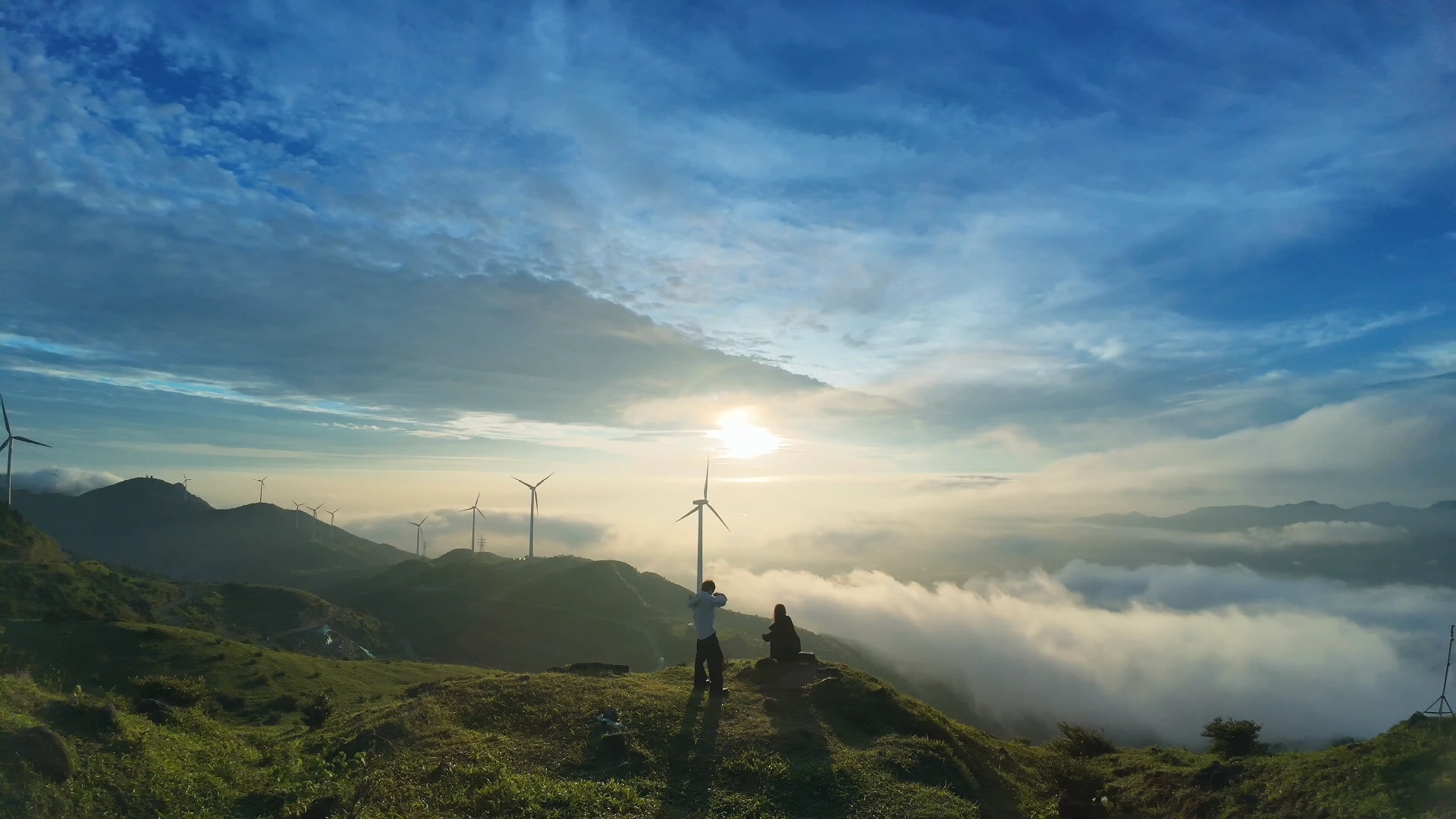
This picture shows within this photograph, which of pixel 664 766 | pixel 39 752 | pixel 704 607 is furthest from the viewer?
pixel 704 607

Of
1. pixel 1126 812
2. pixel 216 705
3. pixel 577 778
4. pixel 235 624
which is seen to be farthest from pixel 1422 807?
pixel 235 624

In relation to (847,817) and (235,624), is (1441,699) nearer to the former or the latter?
(847,817)

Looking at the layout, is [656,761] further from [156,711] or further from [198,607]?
[198,607]

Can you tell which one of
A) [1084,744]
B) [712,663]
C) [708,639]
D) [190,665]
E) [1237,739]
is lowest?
[190,665]

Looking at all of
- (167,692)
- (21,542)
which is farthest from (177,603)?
(167,692)

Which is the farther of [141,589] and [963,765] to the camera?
[141,589]

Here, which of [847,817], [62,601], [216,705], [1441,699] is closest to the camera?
[847,817]
